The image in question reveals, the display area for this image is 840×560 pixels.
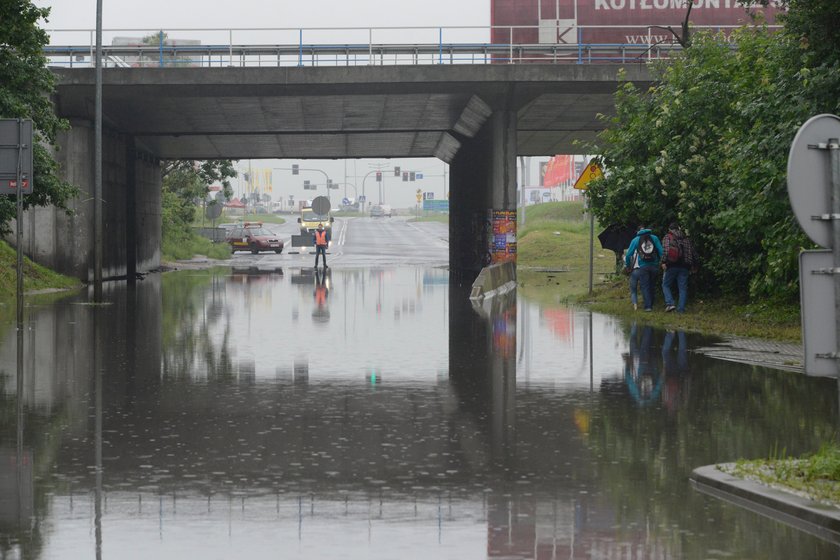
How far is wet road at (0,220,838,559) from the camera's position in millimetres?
7156

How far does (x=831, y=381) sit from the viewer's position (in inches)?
561

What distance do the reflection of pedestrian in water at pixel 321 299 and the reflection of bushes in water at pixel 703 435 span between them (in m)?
11.1

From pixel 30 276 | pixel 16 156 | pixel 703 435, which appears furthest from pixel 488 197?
→ pixel 703 435

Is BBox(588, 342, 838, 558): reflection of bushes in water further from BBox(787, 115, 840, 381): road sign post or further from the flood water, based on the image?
BBox(787, 115, 840, 381): road sign post

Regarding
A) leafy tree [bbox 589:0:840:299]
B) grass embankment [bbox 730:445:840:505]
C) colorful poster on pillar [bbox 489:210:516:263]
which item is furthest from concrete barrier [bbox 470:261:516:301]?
grass embankment [bbox 730:445:840:505]

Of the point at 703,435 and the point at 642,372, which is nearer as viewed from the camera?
the point at 703,435

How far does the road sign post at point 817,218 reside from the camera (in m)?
7.68

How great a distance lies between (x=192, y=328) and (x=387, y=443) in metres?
13.0

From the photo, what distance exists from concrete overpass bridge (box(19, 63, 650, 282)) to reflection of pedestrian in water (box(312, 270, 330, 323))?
5634mm

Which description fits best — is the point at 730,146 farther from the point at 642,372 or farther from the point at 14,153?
the point at 14,153

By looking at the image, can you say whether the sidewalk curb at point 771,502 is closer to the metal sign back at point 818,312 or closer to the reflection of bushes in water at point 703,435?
the reflection of bushes in water at point 703,435

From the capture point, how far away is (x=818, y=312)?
773cm

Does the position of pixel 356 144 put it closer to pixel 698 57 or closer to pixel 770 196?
pixel 698 57

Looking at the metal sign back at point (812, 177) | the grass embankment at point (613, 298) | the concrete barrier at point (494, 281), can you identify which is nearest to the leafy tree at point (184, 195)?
the grass embankment at point (613, 298)
